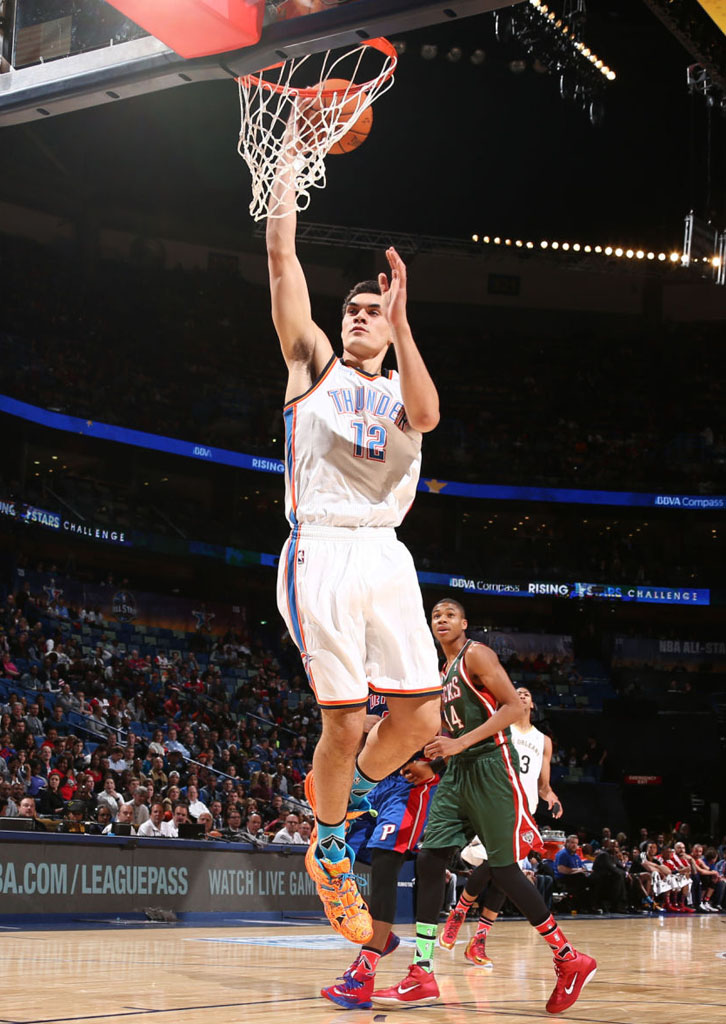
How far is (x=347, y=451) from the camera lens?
14.5ft

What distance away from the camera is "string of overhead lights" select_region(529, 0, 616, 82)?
18.5 m

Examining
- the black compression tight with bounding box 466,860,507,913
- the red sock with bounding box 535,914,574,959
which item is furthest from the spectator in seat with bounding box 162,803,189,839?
the red sock with bounding box 535,914,574,959

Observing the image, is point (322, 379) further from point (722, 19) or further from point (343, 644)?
point (722, 19)

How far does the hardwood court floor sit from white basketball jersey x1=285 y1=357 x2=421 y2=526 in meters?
1.85

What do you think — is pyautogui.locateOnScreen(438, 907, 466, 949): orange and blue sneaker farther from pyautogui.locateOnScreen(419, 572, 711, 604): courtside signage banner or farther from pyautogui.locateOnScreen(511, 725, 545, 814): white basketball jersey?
pyautogui.locateOnScreen(419, 572, 711, 604): courtside signage banner

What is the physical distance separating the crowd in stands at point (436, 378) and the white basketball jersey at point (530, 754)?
59.5 feet

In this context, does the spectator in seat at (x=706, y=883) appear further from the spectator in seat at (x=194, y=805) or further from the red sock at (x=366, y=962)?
the red sock at (x=366, y=962)

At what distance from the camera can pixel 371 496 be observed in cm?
448

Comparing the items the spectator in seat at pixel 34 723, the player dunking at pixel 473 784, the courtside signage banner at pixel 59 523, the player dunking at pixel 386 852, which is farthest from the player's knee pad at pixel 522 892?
the courtside signage banner at pixel 59 523

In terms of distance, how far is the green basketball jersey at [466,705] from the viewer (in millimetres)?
6121

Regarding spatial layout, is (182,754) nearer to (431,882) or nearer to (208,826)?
(208,826)

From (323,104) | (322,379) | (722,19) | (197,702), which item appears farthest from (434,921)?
(197,702)

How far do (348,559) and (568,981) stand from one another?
1.95 m

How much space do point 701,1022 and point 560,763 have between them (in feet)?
78.3
